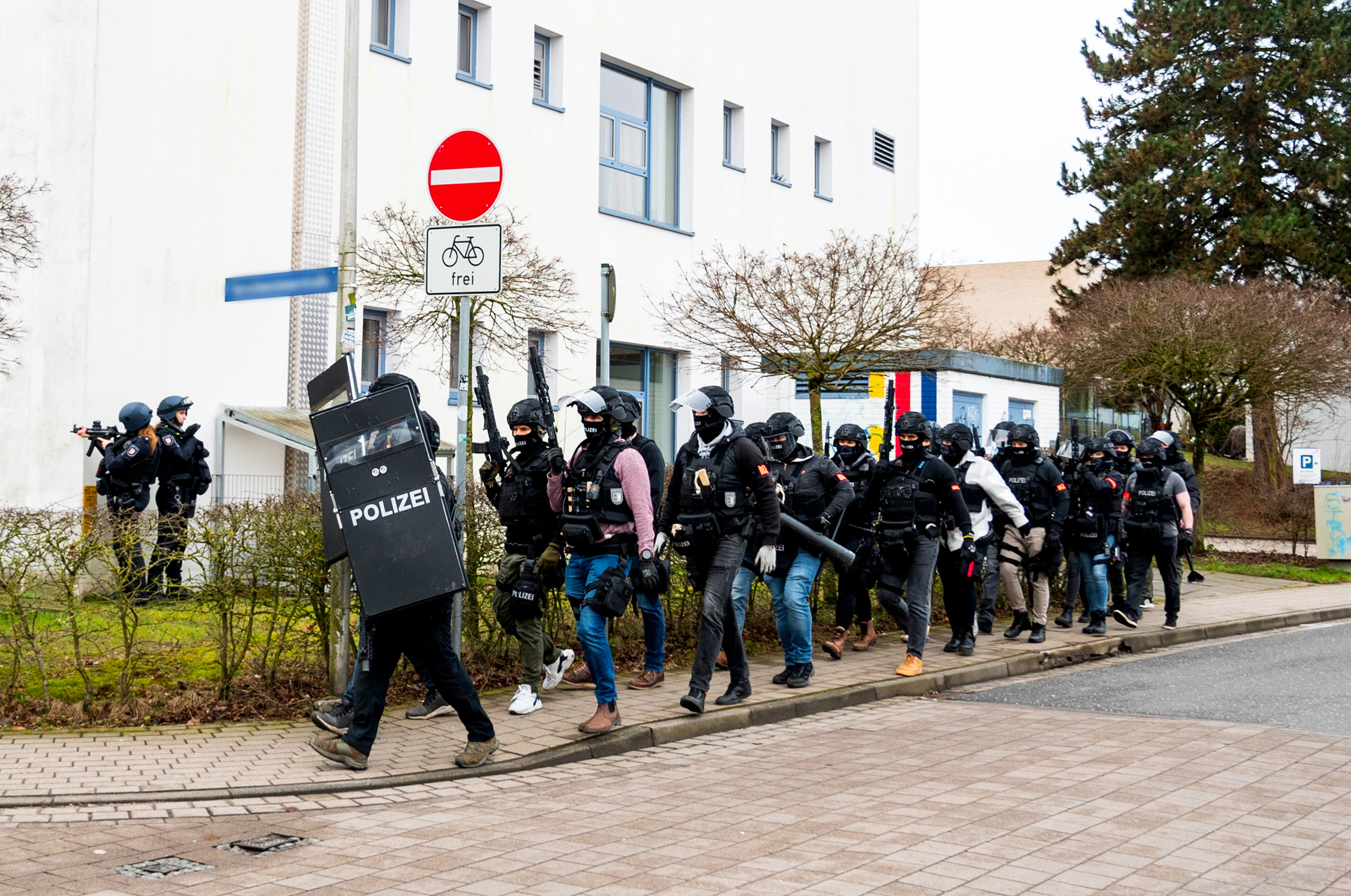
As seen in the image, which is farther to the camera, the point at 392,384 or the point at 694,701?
the point at 694,701

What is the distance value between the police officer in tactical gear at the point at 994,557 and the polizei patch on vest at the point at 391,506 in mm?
6348

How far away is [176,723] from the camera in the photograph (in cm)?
776

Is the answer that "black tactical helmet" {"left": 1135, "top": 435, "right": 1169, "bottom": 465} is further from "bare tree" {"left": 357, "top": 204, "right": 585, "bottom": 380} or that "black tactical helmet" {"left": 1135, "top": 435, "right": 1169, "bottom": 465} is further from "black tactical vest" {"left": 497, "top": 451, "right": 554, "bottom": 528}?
"black tactical vest" {"left": 497, "top": 451, "right": 554, "bottom": 528}

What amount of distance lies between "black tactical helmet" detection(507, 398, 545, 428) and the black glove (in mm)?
1087

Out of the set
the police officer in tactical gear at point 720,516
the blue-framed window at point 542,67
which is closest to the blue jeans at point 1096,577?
the police officer in tactical gear at point 720,516

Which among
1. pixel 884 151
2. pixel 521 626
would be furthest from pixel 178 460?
pixel 884 151

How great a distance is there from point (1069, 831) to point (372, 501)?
12.0ft

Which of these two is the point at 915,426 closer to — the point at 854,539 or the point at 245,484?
the point at 854,539

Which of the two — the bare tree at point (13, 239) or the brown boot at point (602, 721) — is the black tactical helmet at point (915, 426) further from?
the bare tree at point (13, 239)

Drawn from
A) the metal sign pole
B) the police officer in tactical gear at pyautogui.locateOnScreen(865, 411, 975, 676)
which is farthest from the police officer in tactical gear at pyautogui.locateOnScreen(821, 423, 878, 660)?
the metal sign pole

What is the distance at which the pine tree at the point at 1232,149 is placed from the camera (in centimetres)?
3662

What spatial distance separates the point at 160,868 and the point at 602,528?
325 centimetres

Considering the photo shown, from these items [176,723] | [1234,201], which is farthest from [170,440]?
[1234,201]

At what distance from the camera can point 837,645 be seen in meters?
10.9
